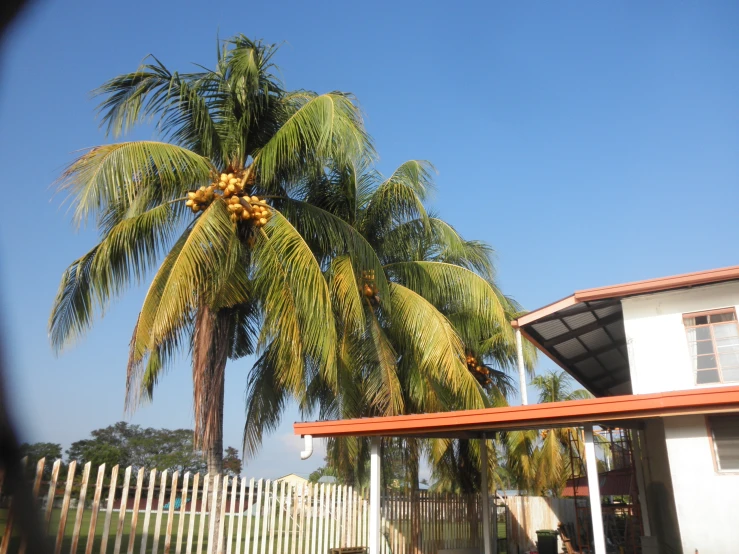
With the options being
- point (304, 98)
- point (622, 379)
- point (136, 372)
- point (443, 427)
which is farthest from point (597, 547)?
point (622, 379)

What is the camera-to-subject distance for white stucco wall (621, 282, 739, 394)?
1166cm

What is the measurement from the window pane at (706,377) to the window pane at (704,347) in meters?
0.34

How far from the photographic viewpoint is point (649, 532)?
13.5 m

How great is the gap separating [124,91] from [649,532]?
13.6 m

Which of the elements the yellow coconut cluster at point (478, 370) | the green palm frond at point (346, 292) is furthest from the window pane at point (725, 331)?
the yellow coconut cluster at point (478, 370)

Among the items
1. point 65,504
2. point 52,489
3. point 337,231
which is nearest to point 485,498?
point 337,231

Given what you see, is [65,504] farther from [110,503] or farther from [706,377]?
[706,377]

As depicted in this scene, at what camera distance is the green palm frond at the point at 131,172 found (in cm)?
1057

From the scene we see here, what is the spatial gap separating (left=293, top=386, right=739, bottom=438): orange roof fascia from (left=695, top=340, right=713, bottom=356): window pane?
317 centimetres

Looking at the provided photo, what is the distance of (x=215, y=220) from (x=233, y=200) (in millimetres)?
810

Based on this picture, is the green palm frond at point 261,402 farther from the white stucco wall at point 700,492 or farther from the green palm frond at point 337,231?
the white stucco wall at point 700,492

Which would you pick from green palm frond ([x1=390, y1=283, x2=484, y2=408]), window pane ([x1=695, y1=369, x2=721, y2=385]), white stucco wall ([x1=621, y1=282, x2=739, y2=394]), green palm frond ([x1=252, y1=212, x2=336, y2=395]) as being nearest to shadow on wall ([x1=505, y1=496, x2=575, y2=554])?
green palm frond ([x1=390, y1=283, x2=484, y2=408])

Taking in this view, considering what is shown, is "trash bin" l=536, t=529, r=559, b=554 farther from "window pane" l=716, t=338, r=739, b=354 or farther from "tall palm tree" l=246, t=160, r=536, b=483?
"window pane" l=716, t=338, r=739, b=354

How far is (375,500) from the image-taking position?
1111cm
